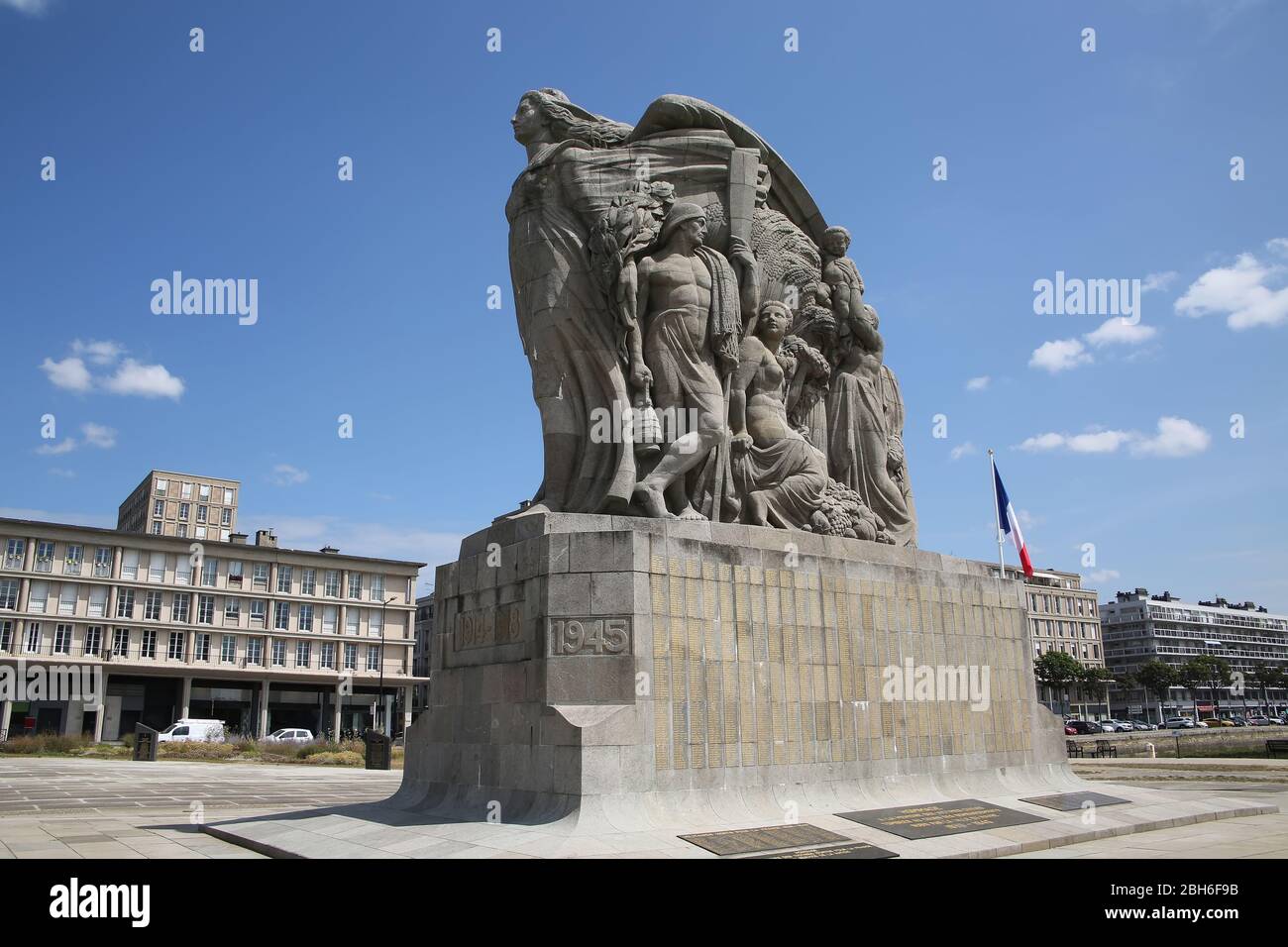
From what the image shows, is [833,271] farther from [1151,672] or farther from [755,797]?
[1151,672]

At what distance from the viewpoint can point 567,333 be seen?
12461 millimetres

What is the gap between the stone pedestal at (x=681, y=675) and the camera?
395 inches

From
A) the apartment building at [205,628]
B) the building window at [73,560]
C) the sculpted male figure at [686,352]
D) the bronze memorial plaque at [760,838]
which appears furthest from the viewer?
the building window at [73,560]

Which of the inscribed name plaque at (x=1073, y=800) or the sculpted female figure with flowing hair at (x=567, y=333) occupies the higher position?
the sculpted female figure with flowing hair at (x=567, y=333)

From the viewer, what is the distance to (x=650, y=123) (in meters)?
13.9

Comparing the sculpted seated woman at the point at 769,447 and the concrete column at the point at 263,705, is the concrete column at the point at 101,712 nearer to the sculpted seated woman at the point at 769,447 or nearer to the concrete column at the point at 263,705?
the concrete column at the point at 263,705

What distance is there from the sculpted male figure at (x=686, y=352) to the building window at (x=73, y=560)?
58321 millimetres

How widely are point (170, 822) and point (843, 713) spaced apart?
932cm

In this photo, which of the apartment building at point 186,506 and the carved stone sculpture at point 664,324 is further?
the apartment building at point 186,506

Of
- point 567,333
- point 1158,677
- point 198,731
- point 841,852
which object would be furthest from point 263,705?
point 1158,677

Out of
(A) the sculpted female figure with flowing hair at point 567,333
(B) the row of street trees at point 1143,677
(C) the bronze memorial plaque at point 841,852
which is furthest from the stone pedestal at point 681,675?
(B) the row of street trees at point 1143,677
